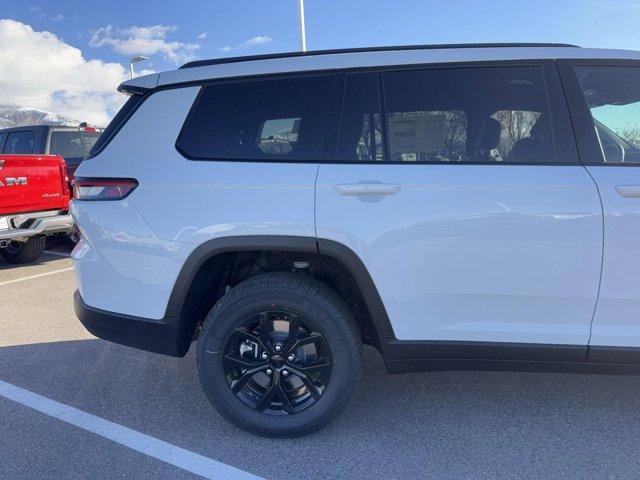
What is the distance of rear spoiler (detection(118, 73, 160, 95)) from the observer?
8.87ft

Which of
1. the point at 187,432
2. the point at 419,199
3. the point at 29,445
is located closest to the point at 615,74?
the point at 419,199

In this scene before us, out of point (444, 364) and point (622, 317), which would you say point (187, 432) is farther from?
point (622, 317)

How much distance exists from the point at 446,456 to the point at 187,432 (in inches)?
54.7

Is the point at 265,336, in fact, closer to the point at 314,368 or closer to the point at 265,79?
the point at 314,368

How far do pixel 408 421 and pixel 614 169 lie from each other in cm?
169

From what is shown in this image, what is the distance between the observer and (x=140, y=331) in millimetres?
2674

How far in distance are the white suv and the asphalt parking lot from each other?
0.83 feet

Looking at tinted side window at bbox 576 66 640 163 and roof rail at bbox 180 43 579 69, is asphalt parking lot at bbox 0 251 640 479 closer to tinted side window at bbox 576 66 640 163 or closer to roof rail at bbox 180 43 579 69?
tinted side window at bbox 576 66 640 163

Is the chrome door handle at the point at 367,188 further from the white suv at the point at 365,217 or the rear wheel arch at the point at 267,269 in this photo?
the rear wheel arch at the point at 267,269

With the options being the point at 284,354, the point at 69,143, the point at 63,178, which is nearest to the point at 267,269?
the point at 284,354

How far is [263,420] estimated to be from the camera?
2662mm

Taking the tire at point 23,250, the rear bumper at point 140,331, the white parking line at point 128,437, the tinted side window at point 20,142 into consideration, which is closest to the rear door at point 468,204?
the rear bumper at point 140,331

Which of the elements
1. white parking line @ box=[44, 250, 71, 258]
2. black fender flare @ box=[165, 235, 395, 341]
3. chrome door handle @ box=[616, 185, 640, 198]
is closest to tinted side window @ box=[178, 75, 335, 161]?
black fender flare @ box=[165, 235, 395, 341]

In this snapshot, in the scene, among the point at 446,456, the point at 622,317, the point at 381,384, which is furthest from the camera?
the point at 381,384
